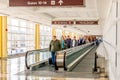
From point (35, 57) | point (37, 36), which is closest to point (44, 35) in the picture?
point (37, 36)

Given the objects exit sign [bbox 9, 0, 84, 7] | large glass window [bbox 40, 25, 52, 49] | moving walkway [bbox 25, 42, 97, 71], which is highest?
exit sign [bbox 9, 0, 84, 7]

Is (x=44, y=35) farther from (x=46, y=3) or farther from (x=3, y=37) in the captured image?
(x=46, y=3)

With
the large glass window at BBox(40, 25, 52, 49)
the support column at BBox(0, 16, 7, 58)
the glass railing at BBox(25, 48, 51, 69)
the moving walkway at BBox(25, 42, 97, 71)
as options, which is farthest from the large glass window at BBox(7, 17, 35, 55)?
the moving walkway at BBox(25, 42, 97, 71)

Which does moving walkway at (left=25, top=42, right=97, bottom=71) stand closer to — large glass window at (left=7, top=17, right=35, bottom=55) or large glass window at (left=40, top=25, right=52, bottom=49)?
large glass window at (left=7, top=17, right=35, bottom=55)

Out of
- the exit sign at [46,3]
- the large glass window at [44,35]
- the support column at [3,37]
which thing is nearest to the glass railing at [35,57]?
the exit sign at [46,3]

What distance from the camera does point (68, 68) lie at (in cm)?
1525

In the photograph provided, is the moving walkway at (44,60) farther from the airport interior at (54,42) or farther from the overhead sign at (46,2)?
the overhead sign at (46,2)

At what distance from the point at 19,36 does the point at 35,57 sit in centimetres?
1383

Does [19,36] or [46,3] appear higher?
[46,3]

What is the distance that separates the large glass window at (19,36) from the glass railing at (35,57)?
31.1 feet

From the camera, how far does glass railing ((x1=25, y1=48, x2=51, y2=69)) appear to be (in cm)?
1561

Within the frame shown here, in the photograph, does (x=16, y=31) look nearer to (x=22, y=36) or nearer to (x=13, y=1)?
(x=22, y=36)

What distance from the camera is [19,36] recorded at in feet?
99.9

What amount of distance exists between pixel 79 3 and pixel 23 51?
2314 cm
